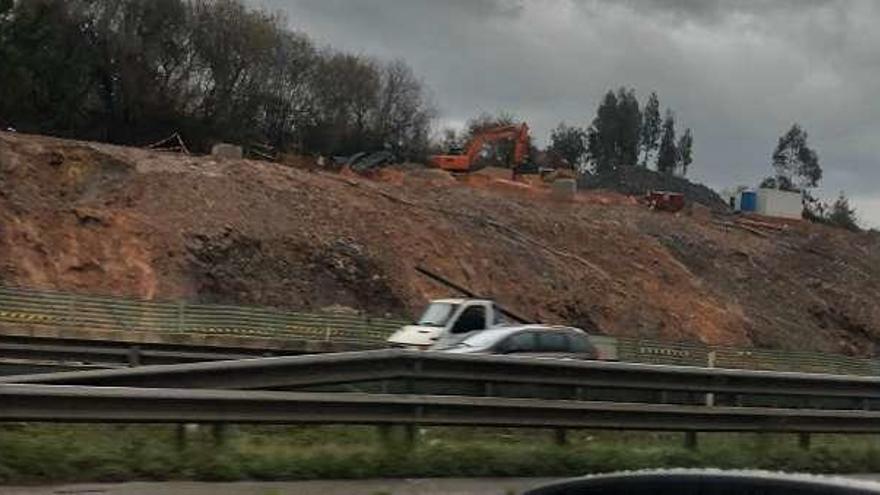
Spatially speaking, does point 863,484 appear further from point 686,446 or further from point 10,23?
point 10,23

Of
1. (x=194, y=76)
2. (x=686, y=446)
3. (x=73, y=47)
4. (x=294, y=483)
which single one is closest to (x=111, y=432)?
(x=294, y=483)

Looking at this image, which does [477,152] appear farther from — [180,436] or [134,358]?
[180,436]

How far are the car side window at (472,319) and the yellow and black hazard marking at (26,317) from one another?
12.1 m

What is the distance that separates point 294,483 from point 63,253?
3016cm

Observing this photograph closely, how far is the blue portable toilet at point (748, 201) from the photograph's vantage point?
77188mm

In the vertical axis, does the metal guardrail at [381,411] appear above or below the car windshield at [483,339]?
below

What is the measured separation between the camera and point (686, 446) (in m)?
13.1

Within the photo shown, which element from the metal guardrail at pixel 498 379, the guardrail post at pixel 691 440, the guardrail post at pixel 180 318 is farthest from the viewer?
the guardrail post at pixel 180 318

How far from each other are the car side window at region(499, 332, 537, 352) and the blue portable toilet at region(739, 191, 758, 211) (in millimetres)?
59569

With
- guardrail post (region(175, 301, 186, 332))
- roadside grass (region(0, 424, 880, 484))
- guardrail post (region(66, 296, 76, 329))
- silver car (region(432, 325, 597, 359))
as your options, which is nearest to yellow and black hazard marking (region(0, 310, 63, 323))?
guardrail post (region(66, 296, 76, 329))

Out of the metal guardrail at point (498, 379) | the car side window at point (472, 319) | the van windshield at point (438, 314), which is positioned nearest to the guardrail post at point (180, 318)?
the van windshield at point (438, 314)

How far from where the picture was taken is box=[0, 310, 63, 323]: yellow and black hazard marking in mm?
30092

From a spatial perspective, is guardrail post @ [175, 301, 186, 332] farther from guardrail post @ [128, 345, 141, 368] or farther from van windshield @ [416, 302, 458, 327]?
guardrail post @ [128, 345, 141, 368]

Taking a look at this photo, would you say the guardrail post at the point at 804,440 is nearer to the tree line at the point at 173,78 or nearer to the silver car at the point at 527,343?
the silver car at the point at 527,343
